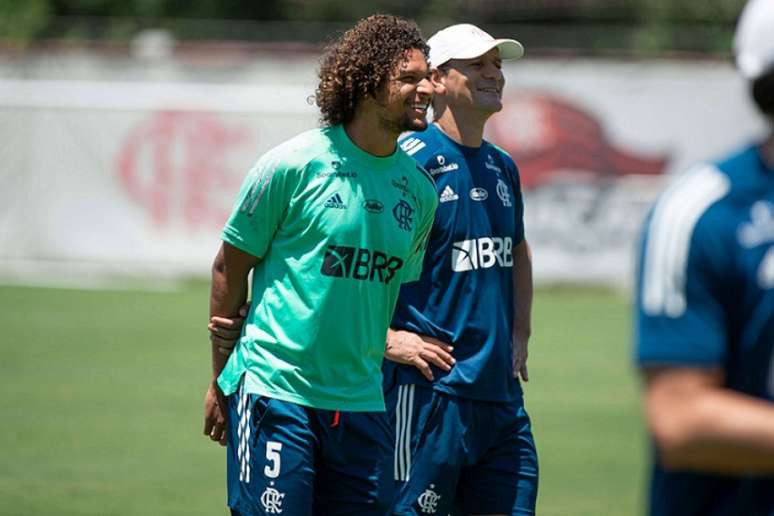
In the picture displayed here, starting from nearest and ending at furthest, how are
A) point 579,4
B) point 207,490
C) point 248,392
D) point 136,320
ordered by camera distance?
point 248,392 → point 207,490 → point 136,320 → point 579,4

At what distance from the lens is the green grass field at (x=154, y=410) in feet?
29.7

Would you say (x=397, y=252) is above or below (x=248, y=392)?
above

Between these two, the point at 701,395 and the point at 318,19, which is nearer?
the point at 701,395

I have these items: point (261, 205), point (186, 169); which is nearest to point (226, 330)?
point (261, 205)

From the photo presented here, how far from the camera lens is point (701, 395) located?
2.79 meters

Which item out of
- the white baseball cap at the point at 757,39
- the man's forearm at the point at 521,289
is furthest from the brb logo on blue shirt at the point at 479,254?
the white baseball cap at the point at 757,39

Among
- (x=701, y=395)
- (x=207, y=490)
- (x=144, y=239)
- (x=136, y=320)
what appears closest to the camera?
(x=701, y=395)

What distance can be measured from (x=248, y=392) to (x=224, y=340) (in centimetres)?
28

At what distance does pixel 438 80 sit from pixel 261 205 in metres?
1.46

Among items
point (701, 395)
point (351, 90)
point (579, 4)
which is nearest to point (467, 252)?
point (351, 90)

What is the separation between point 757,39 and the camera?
2787 millimetres

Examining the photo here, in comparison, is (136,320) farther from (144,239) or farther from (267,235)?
(267,235)

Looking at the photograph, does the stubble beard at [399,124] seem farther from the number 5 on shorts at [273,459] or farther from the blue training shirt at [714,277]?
the blue training shirt at [714,277]

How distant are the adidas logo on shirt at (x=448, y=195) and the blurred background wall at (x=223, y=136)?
15.1 metres
